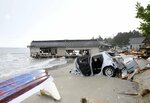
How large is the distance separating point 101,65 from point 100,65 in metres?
0.08

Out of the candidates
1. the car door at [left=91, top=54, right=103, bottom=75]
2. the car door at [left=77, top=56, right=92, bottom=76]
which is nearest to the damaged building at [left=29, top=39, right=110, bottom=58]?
the car door at [left=77, top=56, right=92, bottom=76]

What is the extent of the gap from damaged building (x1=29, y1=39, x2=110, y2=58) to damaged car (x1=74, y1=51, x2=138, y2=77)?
44.7 meters

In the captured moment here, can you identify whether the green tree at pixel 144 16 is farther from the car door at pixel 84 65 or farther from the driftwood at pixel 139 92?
the car door at pixel 84 65

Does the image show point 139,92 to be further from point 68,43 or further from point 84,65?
point 68,43

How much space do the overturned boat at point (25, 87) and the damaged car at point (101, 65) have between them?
21.8 feet

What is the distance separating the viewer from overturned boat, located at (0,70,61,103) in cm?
943

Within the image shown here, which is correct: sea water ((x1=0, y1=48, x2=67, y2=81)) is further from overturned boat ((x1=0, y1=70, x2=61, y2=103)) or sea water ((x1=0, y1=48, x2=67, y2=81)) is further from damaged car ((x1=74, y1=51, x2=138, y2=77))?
overturned boat ((x1=0, y1=70, x2=61, y2=103))

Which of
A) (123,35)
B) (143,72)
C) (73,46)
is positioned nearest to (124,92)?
(143,72)

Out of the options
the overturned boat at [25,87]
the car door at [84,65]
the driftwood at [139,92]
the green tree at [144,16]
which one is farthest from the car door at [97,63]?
the green tree at [144,16]

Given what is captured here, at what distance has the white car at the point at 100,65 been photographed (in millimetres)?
18094

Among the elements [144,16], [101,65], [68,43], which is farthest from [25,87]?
[68,43]

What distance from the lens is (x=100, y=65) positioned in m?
18.4

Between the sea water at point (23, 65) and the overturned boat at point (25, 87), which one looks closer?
the overturned boat at point (25, 87)

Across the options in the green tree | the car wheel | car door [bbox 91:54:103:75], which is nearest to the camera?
the green tree
